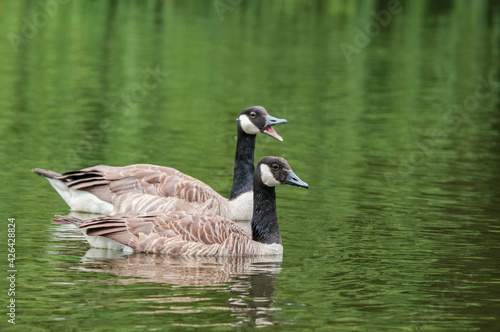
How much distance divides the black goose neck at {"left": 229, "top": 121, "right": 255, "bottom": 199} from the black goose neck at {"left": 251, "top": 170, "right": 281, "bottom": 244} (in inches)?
140

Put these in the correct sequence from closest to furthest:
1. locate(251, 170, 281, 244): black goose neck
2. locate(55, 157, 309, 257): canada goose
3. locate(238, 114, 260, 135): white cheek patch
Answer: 1. locate(55, 157, 309, 257): canada goose
2. locate(251, 170, 281, 244): black goose neck
3. locate(238, 114, 260, 135): white cheek patch

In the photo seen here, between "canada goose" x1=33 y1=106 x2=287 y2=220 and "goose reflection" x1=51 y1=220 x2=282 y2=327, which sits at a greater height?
"canada goose" x1=33 y1=106 x2=287 y2=220

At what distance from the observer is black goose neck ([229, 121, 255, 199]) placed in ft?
65.0

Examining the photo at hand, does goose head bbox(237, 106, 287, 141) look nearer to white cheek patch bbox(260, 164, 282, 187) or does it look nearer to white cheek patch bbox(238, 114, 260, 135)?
white cheek patch bbox(238, 114, 260, 135)

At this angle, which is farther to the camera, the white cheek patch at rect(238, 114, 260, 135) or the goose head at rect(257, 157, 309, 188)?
the white cheek patch at rect(238, 114, 260, 135)

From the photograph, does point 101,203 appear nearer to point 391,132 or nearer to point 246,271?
point 246,271

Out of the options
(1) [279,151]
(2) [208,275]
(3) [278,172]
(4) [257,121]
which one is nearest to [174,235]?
(2) [208,275]

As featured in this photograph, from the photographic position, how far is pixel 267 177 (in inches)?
628

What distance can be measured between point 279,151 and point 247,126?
5735 millimetres

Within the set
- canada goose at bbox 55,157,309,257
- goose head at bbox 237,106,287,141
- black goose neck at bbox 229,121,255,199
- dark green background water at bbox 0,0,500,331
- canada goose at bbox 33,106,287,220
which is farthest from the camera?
black goose neck at bbox 229,121,255,199

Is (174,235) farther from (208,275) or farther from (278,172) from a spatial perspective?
(278,172)

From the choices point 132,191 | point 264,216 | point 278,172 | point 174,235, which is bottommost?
point 174,235

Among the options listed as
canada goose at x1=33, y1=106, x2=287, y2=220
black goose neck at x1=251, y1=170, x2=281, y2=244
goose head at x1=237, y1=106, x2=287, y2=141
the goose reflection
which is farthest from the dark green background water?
goose head at x1=237, y1=106, x2=287, y2=141

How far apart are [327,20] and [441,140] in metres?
32.0
